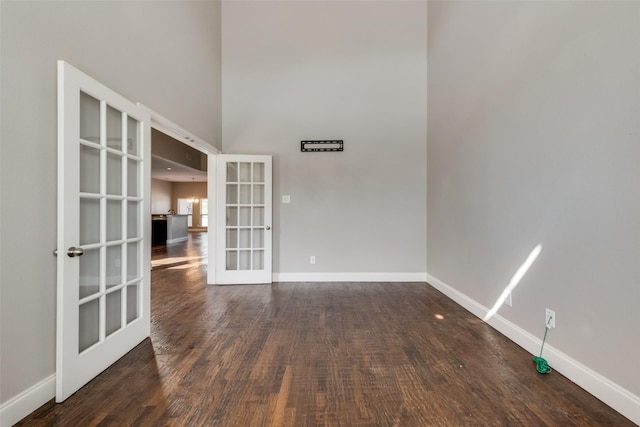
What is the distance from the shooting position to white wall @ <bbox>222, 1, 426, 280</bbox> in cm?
438

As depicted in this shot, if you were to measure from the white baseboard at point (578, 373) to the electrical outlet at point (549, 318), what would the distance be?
0.15 metres

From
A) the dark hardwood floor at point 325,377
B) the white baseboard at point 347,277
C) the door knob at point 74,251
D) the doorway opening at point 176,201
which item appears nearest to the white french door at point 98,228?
the door knob at point 74,251

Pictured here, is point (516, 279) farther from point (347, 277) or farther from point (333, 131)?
point (333, 131)

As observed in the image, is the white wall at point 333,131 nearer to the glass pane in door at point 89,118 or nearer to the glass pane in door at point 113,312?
the glass pane in door at point 113,312

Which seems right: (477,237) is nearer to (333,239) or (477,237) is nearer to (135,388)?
(333,239)

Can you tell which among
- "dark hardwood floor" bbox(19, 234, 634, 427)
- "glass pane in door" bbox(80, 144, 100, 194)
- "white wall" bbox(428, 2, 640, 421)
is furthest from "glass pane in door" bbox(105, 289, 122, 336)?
"white wall" bbox(428, 2, 640, 421)

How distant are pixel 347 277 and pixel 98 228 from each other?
3.22 m

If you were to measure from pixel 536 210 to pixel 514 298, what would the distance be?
0.78 meters

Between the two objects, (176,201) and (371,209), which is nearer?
(371,209)

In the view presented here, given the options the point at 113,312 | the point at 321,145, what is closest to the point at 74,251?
the point at 113,312

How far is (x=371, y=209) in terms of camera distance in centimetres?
438

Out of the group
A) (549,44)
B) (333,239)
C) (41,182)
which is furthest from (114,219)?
(549,44)

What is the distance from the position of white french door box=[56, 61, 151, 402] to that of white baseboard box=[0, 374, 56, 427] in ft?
0.16

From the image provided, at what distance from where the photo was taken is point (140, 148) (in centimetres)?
235
